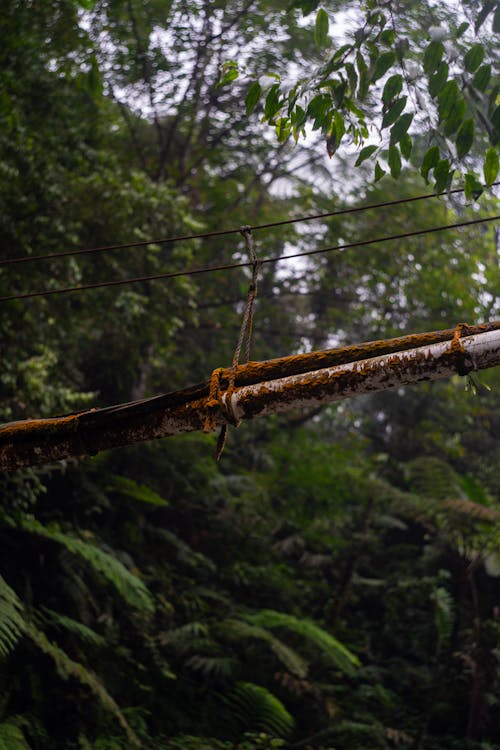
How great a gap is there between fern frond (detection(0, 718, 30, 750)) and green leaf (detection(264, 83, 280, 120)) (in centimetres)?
370

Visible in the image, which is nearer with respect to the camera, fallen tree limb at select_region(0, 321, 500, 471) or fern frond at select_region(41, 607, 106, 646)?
fallen tree limb at select_region(0, 321, 500, 471)

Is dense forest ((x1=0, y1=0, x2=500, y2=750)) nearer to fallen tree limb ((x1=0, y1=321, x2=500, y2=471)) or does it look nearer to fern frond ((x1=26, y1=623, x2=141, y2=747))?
fern frond ((x1=26, y1=623, x2=141, y2=747))

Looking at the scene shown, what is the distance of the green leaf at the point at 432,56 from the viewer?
256 cm

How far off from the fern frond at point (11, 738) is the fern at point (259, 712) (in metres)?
2.32

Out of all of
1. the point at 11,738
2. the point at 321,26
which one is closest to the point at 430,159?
the point at 321,26

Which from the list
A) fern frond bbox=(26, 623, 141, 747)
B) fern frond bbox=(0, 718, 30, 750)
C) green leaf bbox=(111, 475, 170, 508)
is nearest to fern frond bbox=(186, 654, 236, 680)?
fern frond bbox=(26, 623, 141, 747)

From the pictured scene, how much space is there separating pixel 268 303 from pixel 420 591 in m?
4.79

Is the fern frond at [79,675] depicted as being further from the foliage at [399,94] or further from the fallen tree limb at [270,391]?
the foliage at [399,94]

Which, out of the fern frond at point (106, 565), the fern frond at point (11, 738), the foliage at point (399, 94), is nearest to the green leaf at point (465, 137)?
the foliage at point (399, 94)

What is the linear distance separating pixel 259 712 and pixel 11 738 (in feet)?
8.59

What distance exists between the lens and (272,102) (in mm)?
2766

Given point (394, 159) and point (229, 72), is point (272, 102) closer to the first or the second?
point (229, 72)

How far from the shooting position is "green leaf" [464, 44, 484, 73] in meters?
2.51

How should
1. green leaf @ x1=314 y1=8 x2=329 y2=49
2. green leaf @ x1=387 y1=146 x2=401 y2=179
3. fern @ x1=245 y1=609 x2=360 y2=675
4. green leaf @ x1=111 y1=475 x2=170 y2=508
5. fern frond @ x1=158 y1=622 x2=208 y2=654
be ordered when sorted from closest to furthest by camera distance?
1. green leaf @ x1=314 y1=8 x2=329 y2=49
2. green leaf @ x1=387 y1=146 x2=401 y2=179
3. fern frond @ x1=158 y1=622 x2=208 y2=654
4. green leaf @ x1=111 y1=475 x2=170 y2=508
5. fern @ x1=245 y1=609 x2=360 y2=675
